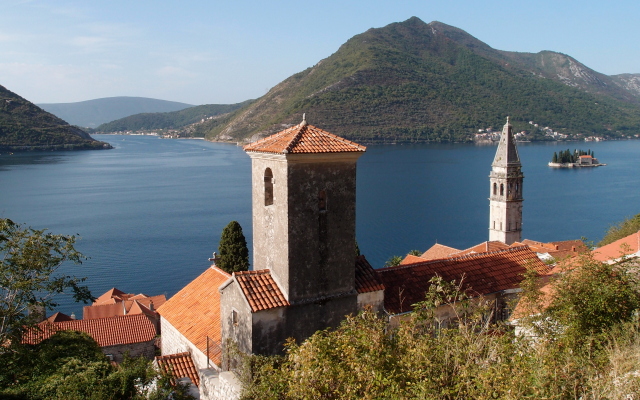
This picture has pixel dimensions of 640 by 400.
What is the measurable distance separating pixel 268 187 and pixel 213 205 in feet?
186

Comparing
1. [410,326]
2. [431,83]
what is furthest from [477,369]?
[431,83]

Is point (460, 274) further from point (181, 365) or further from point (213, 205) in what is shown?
point (213, 205)

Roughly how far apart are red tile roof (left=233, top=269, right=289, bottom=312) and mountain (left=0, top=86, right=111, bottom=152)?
12825 centimetres

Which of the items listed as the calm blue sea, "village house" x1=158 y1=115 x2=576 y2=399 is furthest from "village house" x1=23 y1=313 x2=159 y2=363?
the calm blue sea

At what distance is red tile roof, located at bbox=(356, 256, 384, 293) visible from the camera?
9.81 metres

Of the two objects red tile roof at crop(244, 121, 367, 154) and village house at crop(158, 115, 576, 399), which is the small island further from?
red tile roof at crop(244, 121, 367, 154)

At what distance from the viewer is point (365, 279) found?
9992 millimetres

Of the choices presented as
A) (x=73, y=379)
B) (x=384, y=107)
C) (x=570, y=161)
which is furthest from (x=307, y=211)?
(x=384, y=107)

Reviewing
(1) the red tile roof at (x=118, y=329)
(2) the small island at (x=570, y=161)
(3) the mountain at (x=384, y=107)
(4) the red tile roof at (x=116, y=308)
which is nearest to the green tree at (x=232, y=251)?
(1) the red tile roof at (x=118, y=329)

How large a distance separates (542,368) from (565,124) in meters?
204

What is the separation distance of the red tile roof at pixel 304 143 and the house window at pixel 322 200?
75 centimetres

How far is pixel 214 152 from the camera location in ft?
480

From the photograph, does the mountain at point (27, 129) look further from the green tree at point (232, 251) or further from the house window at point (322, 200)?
the house window at point (322, 200)

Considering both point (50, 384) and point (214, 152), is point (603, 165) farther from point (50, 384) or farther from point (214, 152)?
point (50, 384)
